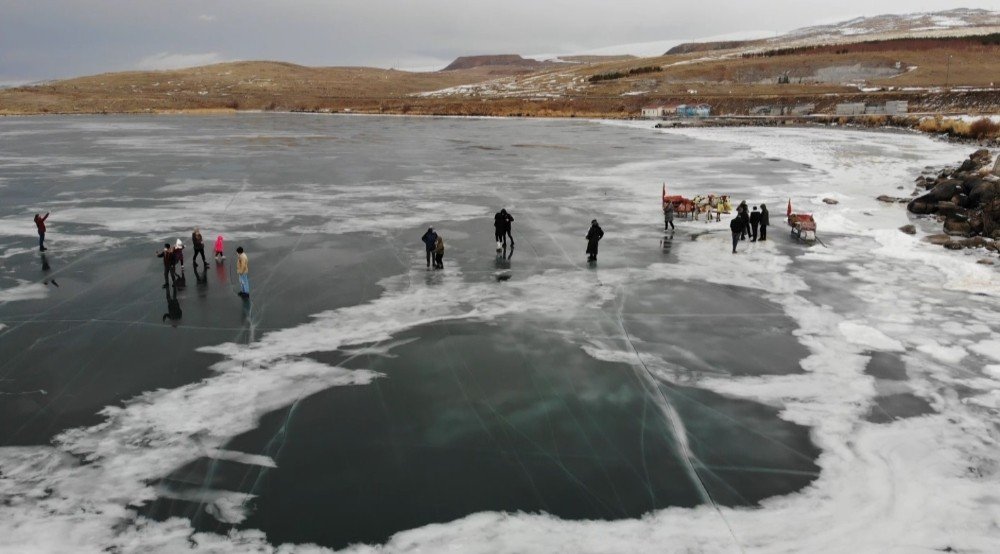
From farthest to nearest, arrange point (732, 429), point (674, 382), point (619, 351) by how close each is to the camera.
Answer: point (619, 351), point (674, 382), point (732, 429)

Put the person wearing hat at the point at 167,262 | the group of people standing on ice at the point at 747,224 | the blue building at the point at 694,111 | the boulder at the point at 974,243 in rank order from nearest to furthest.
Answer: the person wearing hat at the point at 167,262
the group of people standing on ice at the point at 747,224
the boulder at the point at 974,243
the blue building at the point at 694,111

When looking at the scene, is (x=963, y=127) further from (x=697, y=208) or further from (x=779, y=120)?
(x=697, y=208)

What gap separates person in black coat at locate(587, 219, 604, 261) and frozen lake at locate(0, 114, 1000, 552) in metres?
0.37

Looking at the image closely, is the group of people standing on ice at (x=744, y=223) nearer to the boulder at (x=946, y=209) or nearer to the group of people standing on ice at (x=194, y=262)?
the boulder at (x=946, y=209)

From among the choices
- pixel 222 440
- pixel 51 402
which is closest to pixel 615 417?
pixel 222 440

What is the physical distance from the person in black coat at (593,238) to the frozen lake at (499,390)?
1.22 ft

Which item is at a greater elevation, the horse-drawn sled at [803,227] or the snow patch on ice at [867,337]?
the horse-drawn sled at [803,227]

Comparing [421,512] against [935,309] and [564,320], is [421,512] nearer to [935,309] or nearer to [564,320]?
[564,320]

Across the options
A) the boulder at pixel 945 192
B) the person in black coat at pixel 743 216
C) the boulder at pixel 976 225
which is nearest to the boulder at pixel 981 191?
the boulder at pixel 945 192

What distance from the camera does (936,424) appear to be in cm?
988

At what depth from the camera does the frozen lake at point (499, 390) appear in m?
7.78

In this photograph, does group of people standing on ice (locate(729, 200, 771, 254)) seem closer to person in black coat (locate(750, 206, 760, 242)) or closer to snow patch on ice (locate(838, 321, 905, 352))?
person in black coat (locate(750, 206, 760, 242))

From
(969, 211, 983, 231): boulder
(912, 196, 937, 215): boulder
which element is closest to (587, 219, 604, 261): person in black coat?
(969, 211, 983, 231): boulder

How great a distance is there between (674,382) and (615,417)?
5.63ft
